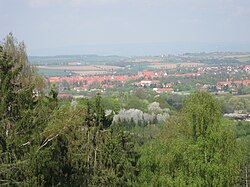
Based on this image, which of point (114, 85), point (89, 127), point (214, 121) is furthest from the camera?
point (114, 85)

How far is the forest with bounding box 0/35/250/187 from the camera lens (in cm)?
953

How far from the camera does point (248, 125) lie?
4338 cm

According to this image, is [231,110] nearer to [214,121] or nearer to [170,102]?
[170,102]

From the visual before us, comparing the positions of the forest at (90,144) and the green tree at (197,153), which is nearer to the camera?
the forest at (90,144)

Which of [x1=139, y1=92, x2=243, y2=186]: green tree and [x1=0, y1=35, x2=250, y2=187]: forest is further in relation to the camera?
[x1=139, y1=92, x2=243, y2=186]: green tree

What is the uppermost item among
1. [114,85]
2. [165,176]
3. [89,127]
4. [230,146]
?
[89,127]

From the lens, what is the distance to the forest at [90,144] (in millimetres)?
9531

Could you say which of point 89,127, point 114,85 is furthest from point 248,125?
point 114,85

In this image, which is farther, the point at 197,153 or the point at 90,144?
the point at 197,153

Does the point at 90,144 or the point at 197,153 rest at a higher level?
the point at 90,144

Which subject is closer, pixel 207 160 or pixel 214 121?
pixel 207 160

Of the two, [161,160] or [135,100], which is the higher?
[161,160]

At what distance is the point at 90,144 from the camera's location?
11.8 metres

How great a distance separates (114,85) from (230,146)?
89760 millimetres
